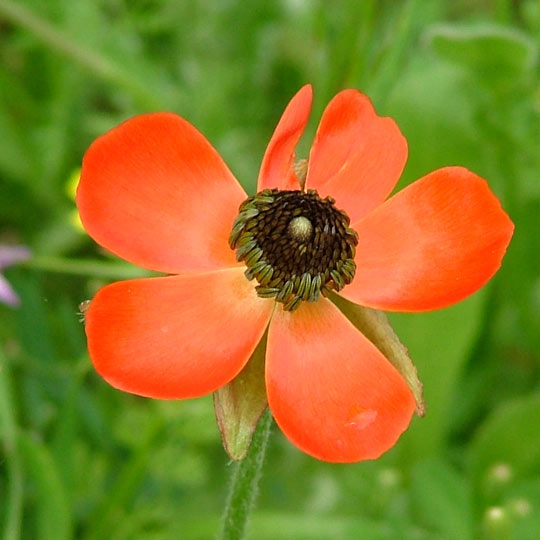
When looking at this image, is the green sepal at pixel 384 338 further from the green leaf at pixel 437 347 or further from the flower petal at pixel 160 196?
the green leaf at pixel 437 347

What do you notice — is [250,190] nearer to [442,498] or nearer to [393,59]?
[393,59]

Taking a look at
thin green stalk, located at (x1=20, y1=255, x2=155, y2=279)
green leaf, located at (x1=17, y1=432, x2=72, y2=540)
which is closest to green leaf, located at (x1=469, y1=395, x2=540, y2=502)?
thin green stalk, located at (x1=20, y1=255, x2=155, y2=279)

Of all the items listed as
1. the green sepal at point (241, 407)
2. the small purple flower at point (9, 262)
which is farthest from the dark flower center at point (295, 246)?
the small purple flower at point (9, 262)

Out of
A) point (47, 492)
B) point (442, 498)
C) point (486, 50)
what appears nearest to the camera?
point (47, 492)

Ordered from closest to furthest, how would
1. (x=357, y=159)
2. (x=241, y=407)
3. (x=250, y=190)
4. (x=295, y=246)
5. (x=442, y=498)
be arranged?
1. (x=241, y=407)
2. (x=295, y=246)
3. (x=357, y=159)
4. (x=442, y=498)
5. (x=250, y=190)

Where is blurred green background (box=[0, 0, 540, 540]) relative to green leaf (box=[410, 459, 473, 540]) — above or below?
above

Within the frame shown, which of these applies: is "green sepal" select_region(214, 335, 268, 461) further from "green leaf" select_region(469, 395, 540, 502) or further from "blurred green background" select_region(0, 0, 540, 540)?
"green leaf" select_region(469, 395, 540, 502)

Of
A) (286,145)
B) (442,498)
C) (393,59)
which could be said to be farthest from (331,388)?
(393,59)
